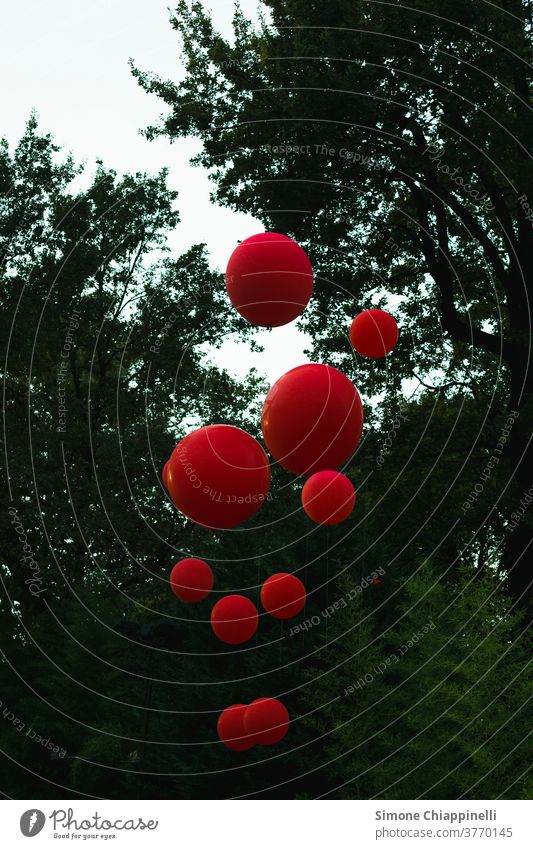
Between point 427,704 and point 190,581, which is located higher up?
point 190,581

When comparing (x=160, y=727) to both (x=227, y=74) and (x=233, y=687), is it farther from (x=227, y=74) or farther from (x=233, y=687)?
(x=227, y=74)

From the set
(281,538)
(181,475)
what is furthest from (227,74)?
(181,475)

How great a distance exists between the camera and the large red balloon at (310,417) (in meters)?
6.97

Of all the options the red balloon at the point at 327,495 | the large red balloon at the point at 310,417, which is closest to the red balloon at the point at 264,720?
the red balloon at the point at 327,495

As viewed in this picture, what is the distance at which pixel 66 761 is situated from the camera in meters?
17.4

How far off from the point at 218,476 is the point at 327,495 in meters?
1.79

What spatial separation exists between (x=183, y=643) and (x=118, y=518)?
235 inches

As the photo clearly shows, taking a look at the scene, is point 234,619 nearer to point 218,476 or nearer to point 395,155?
point 218,476

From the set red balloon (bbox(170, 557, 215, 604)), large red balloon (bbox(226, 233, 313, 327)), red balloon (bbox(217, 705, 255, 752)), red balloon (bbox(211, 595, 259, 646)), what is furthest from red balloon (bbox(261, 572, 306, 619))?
large red balloon (bbox(226, 233, 313, 327))

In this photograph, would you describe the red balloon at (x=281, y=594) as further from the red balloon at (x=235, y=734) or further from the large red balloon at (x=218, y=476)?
the large red balloon at (x=218, y=476)

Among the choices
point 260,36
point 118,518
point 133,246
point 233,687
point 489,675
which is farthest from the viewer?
point 133,246

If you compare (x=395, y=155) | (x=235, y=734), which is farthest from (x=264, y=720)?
(x=395, y=155)
